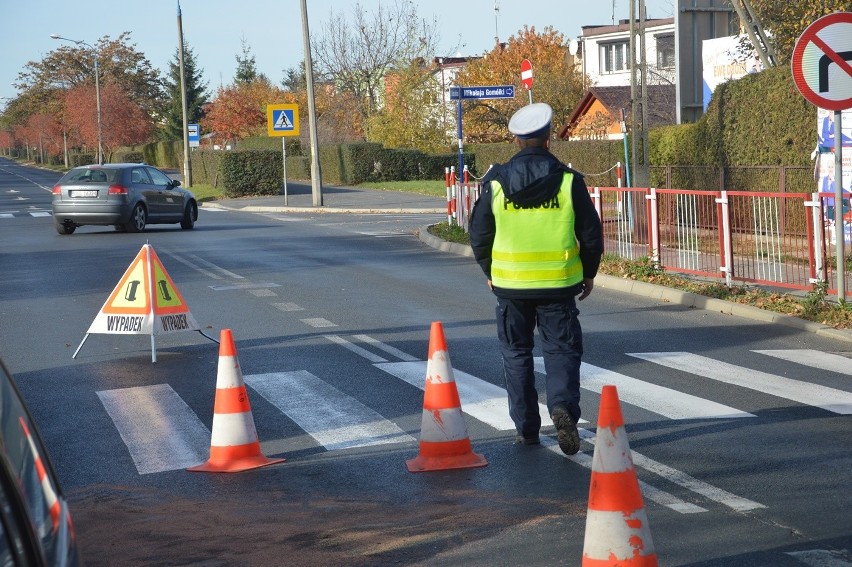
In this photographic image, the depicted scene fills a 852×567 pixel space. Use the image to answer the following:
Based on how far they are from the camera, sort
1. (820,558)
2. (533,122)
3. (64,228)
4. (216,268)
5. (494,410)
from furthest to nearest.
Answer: (64,228), (216,268), (494,410), (533,122), (820,558)

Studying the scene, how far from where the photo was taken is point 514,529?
17.7 ft

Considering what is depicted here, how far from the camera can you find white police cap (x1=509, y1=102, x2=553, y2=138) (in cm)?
684

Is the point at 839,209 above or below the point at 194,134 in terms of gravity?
below

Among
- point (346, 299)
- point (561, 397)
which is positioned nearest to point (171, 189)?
point (346, 299)

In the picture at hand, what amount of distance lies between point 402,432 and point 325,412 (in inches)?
31.3

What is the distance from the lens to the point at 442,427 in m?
6.63

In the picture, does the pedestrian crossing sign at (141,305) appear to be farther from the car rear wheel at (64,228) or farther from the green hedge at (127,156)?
the green hedge at (127,156)

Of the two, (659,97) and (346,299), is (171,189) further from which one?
(659,97)

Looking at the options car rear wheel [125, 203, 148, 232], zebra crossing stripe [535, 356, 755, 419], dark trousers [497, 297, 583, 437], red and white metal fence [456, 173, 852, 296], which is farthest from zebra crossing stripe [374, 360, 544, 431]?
car rear wheel [125, 203, 148, 232]

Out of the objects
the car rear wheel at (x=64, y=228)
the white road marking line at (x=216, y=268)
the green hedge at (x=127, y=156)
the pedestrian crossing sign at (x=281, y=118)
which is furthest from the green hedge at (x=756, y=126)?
the green hedge at (x=127, y=156)

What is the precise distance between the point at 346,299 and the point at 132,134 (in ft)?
262

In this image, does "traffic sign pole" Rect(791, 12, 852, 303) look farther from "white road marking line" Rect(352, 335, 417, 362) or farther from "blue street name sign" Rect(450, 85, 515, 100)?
"blue street name sign" Rect(450, 85, 515, 100)

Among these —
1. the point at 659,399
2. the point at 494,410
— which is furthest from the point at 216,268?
the point at 659,399

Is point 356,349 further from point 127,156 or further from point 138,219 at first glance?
point 127,156
